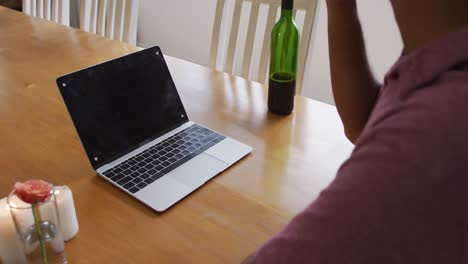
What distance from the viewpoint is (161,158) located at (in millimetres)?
879

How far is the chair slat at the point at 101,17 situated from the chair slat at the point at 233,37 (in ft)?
2.09

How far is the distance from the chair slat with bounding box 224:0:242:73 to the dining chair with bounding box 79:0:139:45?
48 cm

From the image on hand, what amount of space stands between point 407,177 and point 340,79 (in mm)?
491

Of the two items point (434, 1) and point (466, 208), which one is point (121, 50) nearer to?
point (434, 1)

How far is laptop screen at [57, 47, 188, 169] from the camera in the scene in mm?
824

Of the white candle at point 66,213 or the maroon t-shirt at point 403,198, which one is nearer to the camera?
the maroon t-shirt at point 403,198

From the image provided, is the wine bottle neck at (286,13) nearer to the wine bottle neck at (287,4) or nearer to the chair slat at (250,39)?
the wine bottle neck at (287,4)

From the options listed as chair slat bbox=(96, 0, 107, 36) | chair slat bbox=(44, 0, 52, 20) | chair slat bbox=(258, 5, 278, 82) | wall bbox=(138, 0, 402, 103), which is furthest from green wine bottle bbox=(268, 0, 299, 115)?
chair slat bbox=(44, 0, 52, 20)

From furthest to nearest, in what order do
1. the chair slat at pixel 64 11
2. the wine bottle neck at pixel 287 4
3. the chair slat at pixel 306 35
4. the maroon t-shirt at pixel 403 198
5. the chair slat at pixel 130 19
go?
1. the chair slat at pixel 64 11
2. the chair slat at pixel 130 19
3. the chair slat at pixel 306 35
4. the wine bottle neck at pixel 287 4
5. the maroon t-shirt at pixel 403 198

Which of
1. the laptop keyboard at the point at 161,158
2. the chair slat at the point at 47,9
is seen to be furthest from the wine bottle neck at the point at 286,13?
the chair slat at the point at 47,9

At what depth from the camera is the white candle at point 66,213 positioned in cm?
68

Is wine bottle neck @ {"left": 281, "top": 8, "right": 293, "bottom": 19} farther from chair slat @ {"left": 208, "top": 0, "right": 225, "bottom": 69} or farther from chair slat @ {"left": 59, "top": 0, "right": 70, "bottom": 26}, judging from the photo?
chair slat @ {"left": 59, "top": 0, "right": 70, "bottom": 26}

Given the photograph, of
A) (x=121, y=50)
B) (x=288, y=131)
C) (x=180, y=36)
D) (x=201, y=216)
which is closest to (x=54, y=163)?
(x=201, y=216)

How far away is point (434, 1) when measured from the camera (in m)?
0.45
